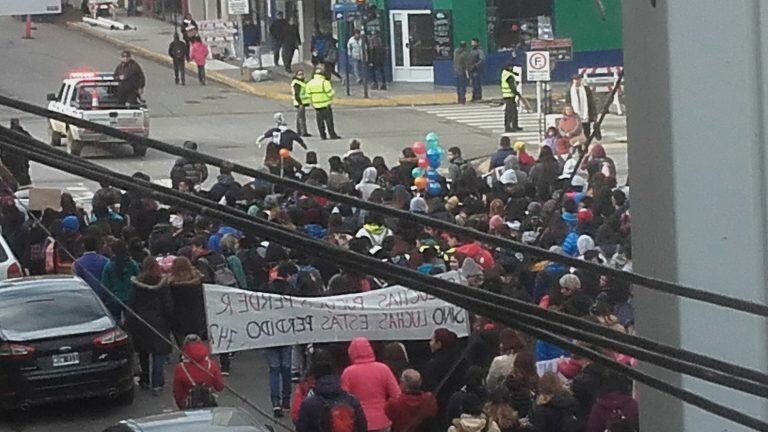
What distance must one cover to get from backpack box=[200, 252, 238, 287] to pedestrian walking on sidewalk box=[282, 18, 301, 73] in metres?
28.1

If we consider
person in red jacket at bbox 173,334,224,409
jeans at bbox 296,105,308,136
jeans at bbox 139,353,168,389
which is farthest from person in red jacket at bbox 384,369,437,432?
jeans at bbox 296,105,308,136

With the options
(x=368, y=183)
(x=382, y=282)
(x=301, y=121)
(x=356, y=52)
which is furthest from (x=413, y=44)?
(x=382, y=282)

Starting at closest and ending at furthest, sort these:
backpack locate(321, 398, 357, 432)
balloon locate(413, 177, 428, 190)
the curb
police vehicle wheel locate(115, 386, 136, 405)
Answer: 1. backpack locate(321, 398, 357, 432)
2. police vehicle wheel locate(115, 386, 136, 405)
3. balloon locate(413, 177, 428, 190)
4. the curb

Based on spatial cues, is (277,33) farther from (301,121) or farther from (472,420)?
(472,420)

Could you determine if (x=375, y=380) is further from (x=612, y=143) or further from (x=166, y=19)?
(x=166, y=19)

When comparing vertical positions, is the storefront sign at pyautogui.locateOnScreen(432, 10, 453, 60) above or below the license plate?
above

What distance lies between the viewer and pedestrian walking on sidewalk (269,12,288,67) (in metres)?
42.8

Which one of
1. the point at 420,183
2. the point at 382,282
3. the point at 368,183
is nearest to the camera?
the point at 382,282

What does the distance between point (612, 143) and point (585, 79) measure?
5.93ft

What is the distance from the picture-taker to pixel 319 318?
12031mm

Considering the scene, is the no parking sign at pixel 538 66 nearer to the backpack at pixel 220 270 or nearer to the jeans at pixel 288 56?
the jeans at pixel 288 56

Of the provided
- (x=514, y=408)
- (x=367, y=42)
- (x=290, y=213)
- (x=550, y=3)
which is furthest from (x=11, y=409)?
(x=550, y=3)

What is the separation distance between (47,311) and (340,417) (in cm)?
461

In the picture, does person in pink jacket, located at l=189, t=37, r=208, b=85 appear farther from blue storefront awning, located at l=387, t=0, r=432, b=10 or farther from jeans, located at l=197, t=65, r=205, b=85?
blue storefront awning, located at l=387, t=0, r=432, b=10
